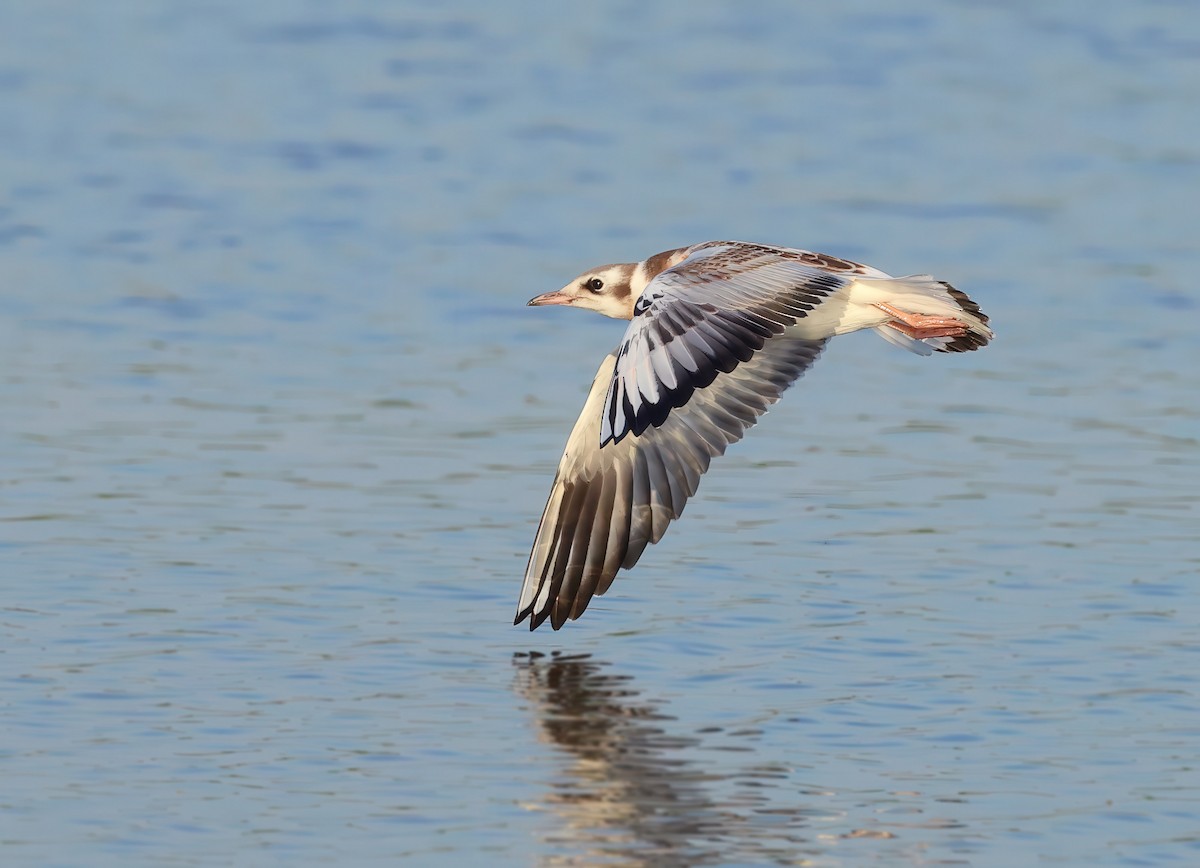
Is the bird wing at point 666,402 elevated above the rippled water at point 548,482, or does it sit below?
above

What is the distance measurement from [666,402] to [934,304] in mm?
2693

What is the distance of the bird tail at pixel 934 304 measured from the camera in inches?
458

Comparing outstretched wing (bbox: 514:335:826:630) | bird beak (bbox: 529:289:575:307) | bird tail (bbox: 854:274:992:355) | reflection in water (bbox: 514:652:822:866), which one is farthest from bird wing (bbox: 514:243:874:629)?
bird beak (bbox: 529:289:575:307)

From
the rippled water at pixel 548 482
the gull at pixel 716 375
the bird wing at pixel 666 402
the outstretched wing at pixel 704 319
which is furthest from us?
the gull at pixel 716 375

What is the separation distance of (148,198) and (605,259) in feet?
14.8

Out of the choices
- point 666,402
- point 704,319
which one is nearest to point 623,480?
point 704,319

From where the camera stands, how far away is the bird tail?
11.6 m

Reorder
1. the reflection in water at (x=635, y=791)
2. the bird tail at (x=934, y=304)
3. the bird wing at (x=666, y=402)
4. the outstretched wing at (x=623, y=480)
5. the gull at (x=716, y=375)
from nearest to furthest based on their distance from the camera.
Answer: the reflection in water at (x=635, y=791)
the bird wing at (x=666, y=402)
the gull at (x=716, y=375)
the outstretched wing at (x=623, y=480)
the bird tail at (x=934, y=304)

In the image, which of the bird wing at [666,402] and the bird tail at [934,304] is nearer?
the bird wing at [666,402]

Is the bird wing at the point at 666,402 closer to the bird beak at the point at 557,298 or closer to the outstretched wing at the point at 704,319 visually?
the outstretched wing at the point at 704,319

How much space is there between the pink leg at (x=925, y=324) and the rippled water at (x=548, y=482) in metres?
1.12

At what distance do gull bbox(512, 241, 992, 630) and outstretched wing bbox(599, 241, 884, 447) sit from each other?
1 cm

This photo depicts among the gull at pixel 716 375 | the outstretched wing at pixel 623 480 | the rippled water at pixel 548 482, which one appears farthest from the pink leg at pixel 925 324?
the rippled water at pixel 548 482

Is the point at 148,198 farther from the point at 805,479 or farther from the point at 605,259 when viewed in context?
the point at 805,479
